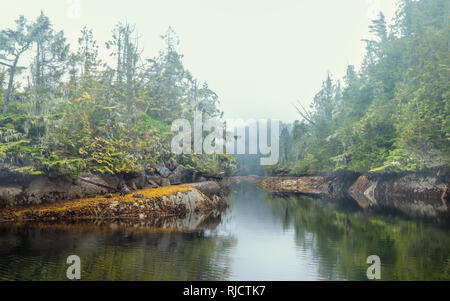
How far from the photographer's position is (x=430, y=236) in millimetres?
15297

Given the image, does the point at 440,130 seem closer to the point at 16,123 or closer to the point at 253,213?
the point at 253,213

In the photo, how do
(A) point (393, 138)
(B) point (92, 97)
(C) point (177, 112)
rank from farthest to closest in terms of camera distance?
(C) point (177, 112)
(A) point (393, 138)
(B) point (92, 97)

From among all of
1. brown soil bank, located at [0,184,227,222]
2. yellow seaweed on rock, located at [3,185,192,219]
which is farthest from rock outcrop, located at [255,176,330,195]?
yellow seaweed on rock, located at [3,185,192,219]

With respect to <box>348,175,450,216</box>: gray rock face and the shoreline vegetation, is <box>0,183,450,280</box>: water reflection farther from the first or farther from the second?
<box>348,175,450,216</box>: gray rock face

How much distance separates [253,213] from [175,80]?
3471cm

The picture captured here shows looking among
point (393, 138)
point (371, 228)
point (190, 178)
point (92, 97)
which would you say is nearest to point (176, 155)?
point (190, 178)

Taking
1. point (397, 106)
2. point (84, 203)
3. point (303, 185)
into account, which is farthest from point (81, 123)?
point (303, 185)

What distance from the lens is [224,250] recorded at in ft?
43.2

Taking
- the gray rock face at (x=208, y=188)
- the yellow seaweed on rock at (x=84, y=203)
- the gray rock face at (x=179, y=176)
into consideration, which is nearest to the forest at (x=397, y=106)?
the gray rock face at (x=208, y=188)

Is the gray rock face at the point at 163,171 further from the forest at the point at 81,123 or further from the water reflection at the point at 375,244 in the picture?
the water reflection at the point at 375,244

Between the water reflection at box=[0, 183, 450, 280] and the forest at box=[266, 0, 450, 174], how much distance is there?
14.7 metres

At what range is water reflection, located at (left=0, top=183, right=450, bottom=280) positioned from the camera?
32.3 ft

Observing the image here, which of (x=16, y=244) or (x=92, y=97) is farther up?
(x=92, y=97)
